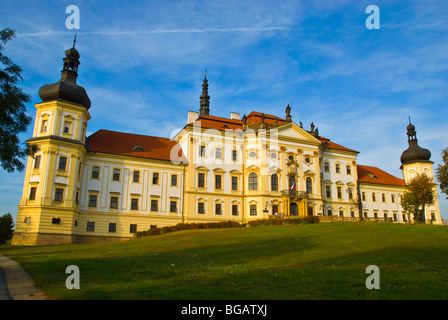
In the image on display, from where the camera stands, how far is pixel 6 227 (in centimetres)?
7356

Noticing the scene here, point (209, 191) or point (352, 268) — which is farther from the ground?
point (209, 191)

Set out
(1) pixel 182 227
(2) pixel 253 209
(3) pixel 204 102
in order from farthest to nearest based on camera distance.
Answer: (3) pixel 204 102 < (2) pixel 253 209 < (1) pixel 182 227

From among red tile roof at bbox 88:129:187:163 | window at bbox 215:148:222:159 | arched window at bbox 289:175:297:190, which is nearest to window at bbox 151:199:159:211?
red tile roof at bbox 88:129:187:163

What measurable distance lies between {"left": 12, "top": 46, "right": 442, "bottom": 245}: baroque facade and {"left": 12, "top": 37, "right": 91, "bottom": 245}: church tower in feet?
0.35

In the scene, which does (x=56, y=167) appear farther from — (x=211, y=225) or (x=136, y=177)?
(x=211, y=225)

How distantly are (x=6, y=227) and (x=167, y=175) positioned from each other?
157 ft

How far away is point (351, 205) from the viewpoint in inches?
2219

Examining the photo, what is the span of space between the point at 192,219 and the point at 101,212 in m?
11.3

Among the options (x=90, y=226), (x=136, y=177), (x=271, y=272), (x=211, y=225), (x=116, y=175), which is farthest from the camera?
(x=136, y=177)

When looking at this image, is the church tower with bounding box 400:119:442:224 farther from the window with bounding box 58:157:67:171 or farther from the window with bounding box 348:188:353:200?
the window with bounding box 58:157:67:171

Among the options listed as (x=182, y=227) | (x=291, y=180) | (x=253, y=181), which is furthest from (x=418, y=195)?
(x=182, y=227)
